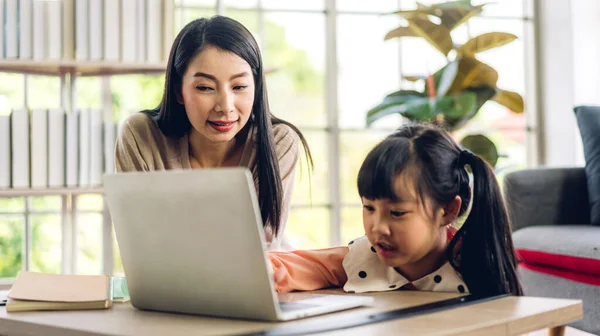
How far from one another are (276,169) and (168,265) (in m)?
0.80

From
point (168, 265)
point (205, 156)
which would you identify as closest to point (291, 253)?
point (168, 265)

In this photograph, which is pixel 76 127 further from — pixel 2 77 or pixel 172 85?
pixel 172 85

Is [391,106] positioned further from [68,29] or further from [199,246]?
[199,246]

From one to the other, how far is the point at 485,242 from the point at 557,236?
1235 mm

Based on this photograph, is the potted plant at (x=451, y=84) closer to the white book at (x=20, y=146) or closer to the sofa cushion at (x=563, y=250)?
the sofa cushion at (x=563, y=250)

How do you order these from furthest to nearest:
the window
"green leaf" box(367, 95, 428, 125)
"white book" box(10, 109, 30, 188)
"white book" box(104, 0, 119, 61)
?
the window
"green leaf" box(367, 95, 428, 125)
"white book" box(104, 0, 119, 61)
"white book" box(10, 109, 30, 188)

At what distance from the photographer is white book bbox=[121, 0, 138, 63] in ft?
9.50

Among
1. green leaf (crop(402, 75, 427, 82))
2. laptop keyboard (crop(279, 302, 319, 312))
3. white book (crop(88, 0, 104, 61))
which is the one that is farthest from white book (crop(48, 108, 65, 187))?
laptop keyboard (crop(279, 302, 319, 312))

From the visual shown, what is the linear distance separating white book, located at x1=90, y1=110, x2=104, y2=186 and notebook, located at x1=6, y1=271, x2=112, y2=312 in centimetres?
159

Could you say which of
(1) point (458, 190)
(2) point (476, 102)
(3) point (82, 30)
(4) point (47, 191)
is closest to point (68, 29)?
(3) point (82, 30)

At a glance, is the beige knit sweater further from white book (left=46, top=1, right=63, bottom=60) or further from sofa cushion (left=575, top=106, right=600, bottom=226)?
sofa cushion (left=575, top=106, right=600, bottom=226)

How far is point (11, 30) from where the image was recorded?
110 inches

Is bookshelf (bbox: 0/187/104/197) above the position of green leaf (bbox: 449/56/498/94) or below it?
below

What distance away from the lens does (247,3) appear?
3.57 m
